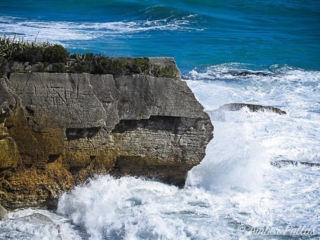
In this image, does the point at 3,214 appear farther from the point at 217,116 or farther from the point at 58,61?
the point at 217,116

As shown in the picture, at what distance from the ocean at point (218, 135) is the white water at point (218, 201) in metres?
0.02

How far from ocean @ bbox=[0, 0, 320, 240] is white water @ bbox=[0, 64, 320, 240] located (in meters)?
0.02

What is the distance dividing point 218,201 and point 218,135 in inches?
101

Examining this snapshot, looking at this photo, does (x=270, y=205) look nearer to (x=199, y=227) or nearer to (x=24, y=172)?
(x=199, y=227)

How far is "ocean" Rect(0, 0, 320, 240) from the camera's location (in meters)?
9.62

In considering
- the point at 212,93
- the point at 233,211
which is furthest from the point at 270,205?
the point at 212,93

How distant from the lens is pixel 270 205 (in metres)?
10.7

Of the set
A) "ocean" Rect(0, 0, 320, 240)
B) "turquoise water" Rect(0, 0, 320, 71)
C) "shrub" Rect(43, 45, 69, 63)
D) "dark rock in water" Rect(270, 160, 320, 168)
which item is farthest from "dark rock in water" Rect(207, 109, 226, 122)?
"turquoise water" Rect(0, 0, 320, 71)

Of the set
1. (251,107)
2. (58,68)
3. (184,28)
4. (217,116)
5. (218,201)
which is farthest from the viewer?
(184,28)

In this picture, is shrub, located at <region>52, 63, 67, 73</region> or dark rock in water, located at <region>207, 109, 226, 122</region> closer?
shrub, located at <region>52, 63, 67, 73</region>

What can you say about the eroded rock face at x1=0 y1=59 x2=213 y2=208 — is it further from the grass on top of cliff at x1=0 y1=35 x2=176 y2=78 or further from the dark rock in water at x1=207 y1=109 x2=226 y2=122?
the dark rock in water at x1=207 y1=109 x2=226 y2=122

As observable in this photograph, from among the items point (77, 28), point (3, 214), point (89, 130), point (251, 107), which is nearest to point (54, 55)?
point (89, 130)

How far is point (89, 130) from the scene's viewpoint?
395 inches

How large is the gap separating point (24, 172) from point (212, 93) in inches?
430
